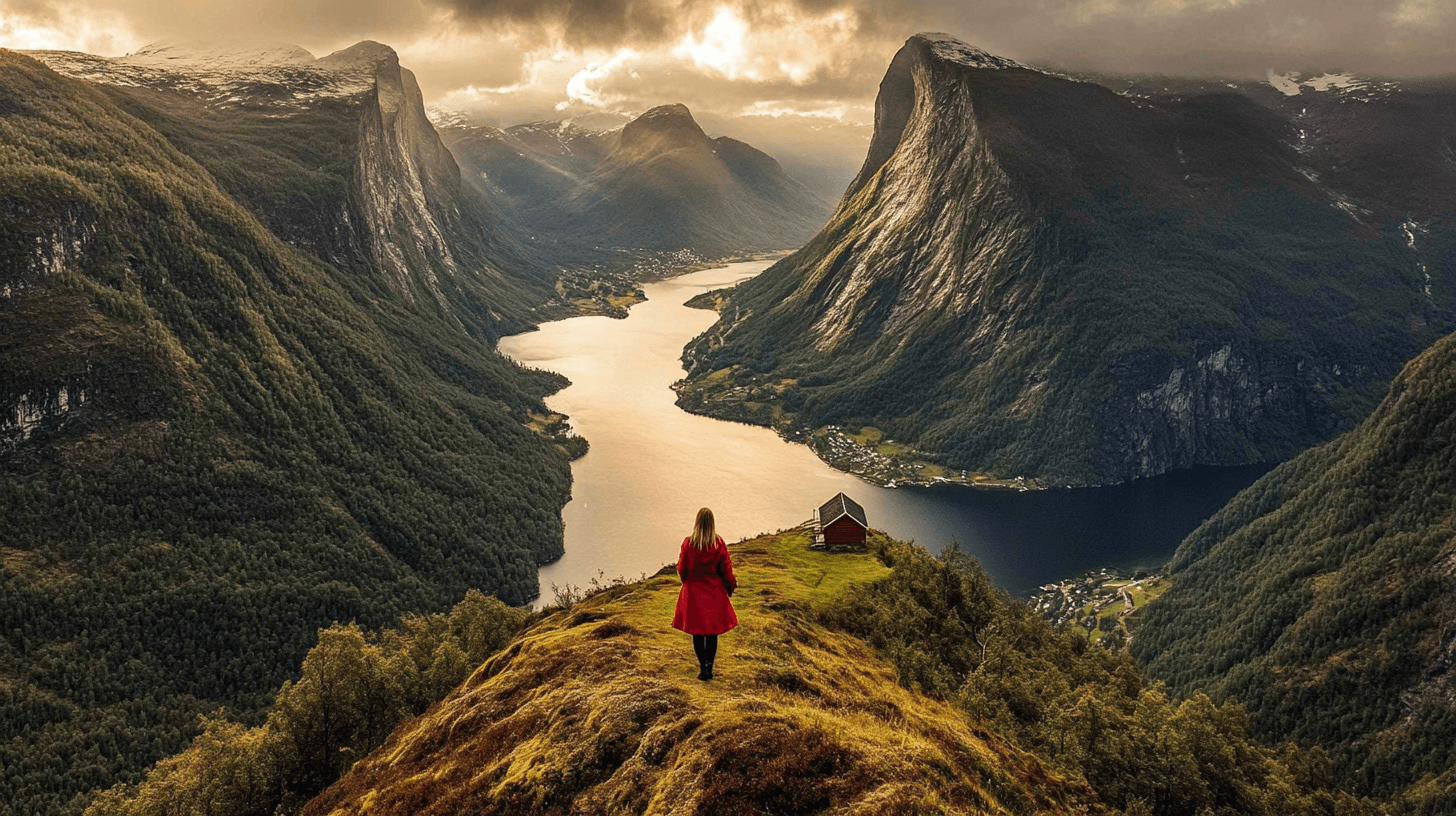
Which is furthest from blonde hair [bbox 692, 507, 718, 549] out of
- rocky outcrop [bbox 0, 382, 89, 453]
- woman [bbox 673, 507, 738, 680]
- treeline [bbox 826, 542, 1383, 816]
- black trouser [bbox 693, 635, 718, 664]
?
rocky outcrop [bbox 0, 382, 89, 453]

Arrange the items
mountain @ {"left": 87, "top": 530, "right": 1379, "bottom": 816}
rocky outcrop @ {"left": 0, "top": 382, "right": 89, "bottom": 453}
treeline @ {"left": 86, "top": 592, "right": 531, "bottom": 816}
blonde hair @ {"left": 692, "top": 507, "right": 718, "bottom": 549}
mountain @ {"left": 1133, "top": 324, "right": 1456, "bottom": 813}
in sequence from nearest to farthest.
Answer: mountain @ {"left": 87, "top": 530, "right": 1379, "bottom": 816} → blonde hair @ {"left": 692, "top": 507, "right": 718, "bottom": 549} → treeline @ {"left": 86, "top": 592, "right": 531, "bottom": 816} → mountain @ {"left": 1133, "top": 324, "right": 1456, "bottom": 813} → rocky outcrop @ {"left": 0, "top": 382, "right": 89, "bottom": 453}

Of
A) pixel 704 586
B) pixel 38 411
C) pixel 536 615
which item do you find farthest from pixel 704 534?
pixel 38 411

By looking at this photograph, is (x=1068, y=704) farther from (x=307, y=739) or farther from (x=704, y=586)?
(x=307, y=739)

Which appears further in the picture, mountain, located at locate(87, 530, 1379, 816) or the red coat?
the red coat

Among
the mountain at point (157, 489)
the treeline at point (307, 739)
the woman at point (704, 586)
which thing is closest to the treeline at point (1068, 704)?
the woman at point (704, 586)

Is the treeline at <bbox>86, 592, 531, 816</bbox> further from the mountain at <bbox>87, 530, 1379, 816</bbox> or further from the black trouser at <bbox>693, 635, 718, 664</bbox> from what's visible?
the black trouser at <bbox>693, 635, 718, 664</bbox>

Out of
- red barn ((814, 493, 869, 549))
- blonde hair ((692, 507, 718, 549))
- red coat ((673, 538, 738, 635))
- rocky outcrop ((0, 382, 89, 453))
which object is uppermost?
blonde hair ((692, 507, 718, 549))

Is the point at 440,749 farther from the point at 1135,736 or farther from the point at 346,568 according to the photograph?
the point at 346,568
